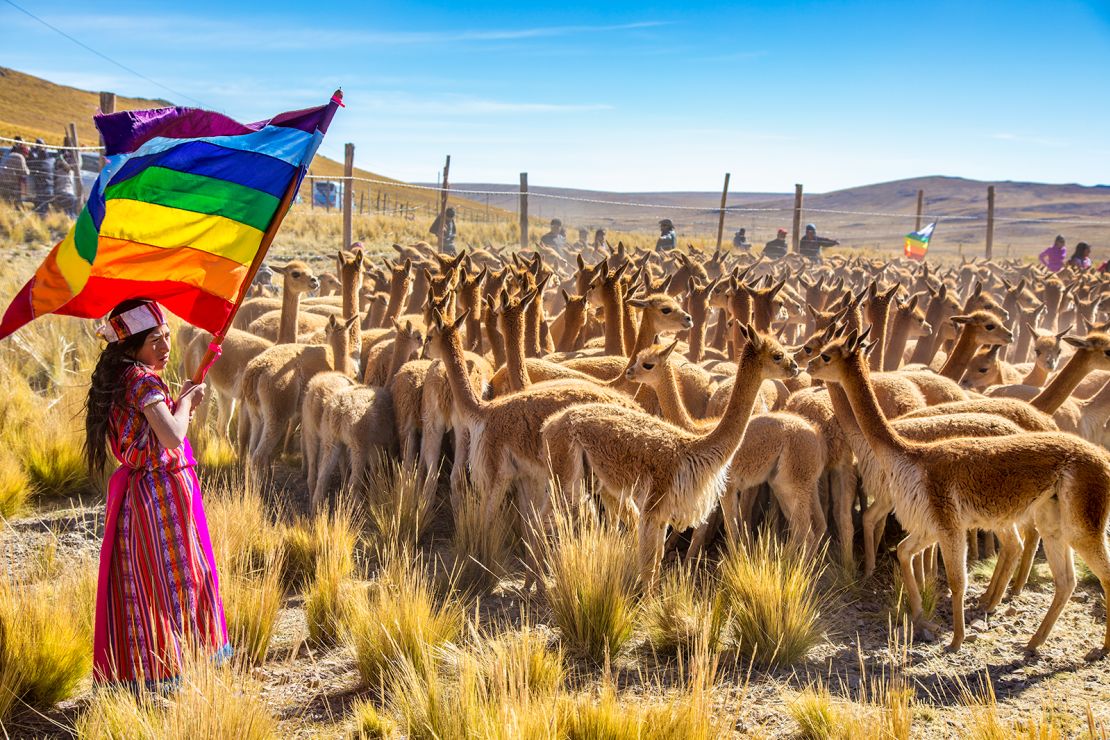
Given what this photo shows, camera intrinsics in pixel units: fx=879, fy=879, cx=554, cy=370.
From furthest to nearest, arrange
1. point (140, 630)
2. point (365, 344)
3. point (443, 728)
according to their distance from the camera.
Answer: point (365, 344), point (140, 630), point (443, 728)

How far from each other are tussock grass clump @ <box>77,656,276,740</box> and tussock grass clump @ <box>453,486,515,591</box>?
2.28 metres

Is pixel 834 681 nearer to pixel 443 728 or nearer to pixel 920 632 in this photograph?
pixel 920 632

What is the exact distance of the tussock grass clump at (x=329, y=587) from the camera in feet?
15.8

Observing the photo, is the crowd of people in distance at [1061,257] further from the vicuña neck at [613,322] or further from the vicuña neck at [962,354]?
the vicuña neck at [613,322]

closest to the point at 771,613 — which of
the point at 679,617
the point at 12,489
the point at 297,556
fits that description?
the point at 679,617

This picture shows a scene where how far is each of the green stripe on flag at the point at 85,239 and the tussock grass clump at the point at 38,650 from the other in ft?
5.50

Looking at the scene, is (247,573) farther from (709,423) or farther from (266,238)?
(709,423)

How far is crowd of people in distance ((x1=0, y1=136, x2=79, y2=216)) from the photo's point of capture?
2038 cm

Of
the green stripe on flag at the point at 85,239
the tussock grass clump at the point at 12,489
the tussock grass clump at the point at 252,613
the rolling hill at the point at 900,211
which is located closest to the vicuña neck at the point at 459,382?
the tussock grass clump at the point at 252,613

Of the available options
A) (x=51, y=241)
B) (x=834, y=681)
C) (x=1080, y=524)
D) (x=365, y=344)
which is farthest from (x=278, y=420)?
(x=51, y=241)

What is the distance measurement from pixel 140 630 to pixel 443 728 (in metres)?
1.42

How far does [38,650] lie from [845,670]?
157 inches

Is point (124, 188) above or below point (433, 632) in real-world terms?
above

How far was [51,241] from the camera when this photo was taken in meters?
19.5
